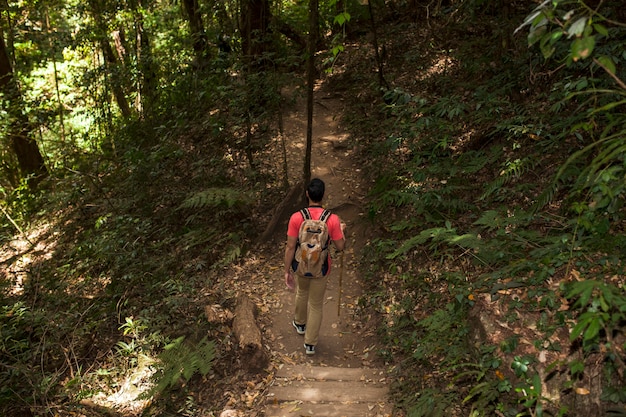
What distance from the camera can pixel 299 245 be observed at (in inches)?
217

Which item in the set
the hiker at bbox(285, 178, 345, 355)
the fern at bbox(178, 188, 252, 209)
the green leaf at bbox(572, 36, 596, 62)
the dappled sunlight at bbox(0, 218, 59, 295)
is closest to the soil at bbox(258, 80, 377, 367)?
the hiker at bbox(285, 178, 345, 355)

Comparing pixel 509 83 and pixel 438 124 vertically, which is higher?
pixel 509 83

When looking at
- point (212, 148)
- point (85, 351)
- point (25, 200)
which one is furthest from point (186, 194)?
point (25, 200)

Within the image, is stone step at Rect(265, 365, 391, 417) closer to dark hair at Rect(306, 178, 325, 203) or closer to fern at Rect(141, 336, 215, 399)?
fern at Rect(141, 336, 215, 399)

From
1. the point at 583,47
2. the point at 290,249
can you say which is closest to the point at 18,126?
the point at 290,249

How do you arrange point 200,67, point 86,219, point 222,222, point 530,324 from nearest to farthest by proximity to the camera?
point 530,324, point 222,222, point 200,67, point 86,219

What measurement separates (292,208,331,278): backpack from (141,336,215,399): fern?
1640 millimetres

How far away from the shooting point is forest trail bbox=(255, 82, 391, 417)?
518 centimetres

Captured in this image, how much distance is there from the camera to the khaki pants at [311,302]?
19.1 feet

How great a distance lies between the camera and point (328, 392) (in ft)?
17.4

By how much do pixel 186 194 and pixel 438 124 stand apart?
18.5 feet

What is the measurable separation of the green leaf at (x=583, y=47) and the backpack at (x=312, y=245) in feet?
10.6

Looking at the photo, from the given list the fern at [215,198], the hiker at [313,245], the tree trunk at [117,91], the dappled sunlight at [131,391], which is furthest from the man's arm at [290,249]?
the tree trunk at [117,91]

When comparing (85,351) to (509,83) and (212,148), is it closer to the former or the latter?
(212,148)
